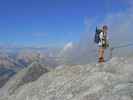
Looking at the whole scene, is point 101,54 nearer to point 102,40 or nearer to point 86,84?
point 102,40

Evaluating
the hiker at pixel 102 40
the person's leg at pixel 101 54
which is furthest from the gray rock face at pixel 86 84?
the hiker at pixel 102 40

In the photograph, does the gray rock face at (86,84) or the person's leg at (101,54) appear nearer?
the gray rock face at (86,84)

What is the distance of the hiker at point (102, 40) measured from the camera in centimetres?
2831

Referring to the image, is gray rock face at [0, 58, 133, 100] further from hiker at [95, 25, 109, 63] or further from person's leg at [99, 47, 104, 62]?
hiker at [95, 25, 109, 63]

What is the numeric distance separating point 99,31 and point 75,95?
29.0ft

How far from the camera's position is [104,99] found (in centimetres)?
1902

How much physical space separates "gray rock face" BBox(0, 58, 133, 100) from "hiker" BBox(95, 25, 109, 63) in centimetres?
229

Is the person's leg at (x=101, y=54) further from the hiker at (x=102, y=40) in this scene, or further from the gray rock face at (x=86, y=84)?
the gray rock face at (x=86, y=84)

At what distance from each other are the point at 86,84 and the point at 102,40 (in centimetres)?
715

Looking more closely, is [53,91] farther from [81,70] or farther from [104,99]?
[104,99]

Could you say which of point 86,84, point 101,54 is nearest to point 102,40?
point 101,54

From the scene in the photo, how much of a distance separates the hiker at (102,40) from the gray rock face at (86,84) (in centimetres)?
229

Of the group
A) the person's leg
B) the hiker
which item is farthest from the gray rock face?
the hiker

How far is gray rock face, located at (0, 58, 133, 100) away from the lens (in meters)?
20.0
